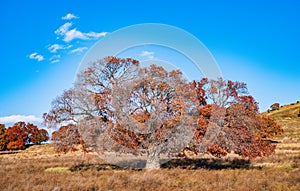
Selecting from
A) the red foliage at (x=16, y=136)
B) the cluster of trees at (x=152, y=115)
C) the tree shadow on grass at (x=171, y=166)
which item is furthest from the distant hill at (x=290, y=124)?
the red foliage at (x=16, y=136)

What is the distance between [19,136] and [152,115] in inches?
2663

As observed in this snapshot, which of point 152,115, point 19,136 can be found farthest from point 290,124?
point 152,115

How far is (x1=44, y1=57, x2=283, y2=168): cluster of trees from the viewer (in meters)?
18.3

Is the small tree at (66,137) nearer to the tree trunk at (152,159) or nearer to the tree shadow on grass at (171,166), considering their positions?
the tree shadow on grass at (171,166)

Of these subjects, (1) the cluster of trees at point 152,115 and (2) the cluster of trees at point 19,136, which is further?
(2) the cluster of trees at point 19,136

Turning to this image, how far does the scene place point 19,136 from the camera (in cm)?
7625

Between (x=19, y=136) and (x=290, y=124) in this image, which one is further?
(x=290, y=124)

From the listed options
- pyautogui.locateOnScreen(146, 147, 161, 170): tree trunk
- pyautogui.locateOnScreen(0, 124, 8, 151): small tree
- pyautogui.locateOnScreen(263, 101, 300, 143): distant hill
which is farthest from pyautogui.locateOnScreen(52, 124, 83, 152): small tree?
pyautogui.locateOnScreen(0, 124, 8, 151): small tree

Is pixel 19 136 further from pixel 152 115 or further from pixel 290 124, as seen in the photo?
pixel 290 124

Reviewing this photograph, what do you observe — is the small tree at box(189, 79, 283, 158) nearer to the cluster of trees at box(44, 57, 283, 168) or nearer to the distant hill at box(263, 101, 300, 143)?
the cluster of trees at box(44, 57, 283, 168)

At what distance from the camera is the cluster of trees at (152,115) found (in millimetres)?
18281

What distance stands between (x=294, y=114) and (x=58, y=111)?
12001 centimetres

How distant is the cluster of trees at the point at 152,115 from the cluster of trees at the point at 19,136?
2352 inches

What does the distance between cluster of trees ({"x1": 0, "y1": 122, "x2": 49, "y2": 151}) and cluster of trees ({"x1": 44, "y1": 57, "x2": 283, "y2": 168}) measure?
59738 mm
